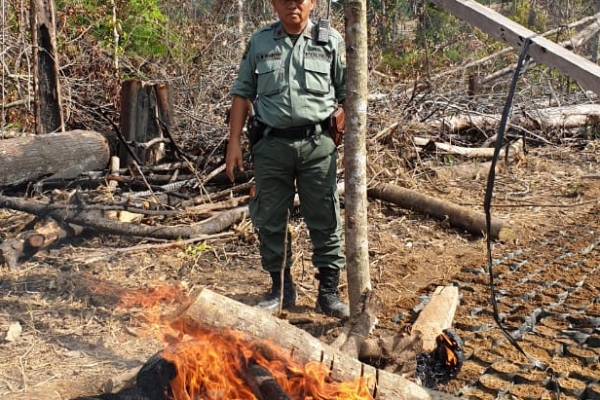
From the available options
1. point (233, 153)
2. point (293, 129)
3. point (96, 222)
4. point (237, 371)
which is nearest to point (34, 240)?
point (96, 222)

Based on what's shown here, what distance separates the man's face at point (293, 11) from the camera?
3.70 meters

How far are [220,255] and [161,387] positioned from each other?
2593mm

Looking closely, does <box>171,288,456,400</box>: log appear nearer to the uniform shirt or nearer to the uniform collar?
the uniform shirt

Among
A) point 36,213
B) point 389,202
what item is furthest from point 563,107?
point 36,213

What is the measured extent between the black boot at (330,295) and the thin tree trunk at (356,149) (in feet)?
1.27

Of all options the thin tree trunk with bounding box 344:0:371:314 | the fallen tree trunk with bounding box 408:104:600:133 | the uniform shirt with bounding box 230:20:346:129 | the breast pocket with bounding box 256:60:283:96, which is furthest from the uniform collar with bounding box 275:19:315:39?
the fallen tree trunk with bounding box 408:104:600:133

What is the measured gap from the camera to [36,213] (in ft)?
17.3

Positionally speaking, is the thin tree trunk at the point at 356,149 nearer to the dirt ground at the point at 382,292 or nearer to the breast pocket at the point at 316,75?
the breast pocket at the point at 316,75

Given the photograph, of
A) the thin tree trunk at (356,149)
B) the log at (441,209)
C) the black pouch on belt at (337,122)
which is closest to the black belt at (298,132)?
the black pouch on belt at (337,122)

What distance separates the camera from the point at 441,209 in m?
6.20

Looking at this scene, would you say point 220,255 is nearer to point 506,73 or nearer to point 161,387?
point 161,387

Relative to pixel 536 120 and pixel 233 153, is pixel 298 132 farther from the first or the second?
pixel 536 120

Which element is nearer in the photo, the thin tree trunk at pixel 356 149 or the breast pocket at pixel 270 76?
the thin tree trunk at pixel 356 149

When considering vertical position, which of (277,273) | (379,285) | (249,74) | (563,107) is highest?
(249,74)
